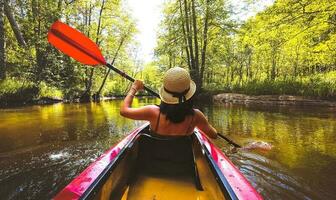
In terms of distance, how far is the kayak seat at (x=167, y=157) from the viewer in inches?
101

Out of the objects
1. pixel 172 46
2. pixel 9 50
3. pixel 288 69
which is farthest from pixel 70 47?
pixel 288 69

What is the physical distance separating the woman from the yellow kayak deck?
0.46m

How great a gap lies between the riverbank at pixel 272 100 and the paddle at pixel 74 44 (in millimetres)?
13360

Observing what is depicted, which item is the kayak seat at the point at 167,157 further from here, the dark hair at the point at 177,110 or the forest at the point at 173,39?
the forest at the point at 173,39

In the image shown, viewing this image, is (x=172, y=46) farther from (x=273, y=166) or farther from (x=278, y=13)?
(x=273, y=166)

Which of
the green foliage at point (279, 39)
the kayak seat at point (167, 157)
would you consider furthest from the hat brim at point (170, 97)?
the green foliage at point (279, 39)

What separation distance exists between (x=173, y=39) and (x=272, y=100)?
8.77 metres

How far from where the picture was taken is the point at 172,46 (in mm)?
21578

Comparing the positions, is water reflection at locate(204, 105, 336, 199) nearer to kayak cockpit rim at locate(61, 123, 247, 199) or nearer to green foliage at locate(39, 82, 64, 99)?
kayak cockpit rim at locate(61, 123, 247, 199)

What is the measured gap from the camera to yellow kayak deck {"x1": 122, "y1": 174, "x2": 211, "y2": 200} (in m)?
2.42

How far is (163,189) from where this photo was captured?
8.29ft

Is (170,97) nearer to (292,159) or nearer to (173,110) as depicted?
(173,110)

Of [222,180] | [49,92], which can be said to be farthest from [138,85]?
[49,92]

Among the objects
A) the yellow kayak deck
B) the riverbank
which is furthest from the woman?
the riverbank
